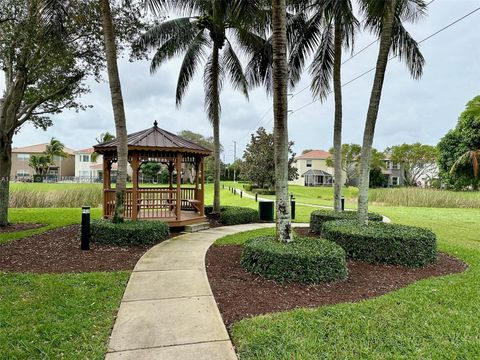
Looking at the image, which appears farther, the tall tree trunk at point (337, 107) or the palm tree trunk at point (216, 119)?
the palm tree trunk at point (216, 119)

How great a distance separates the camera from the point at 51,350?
3.17 meters

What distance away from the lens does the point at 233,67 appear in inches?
553

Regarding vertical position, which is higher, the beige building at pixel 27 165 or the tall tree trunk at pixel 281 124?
the beige building at pixel 27 165

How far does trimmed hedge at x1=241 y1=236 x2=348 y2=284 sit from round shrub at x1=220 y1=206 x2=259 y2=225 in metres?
6.40

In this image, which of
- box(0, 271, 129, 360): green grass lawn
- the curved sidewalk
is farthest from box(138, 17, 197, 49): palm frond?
box(0, 271, 129, 360): green grass lawn

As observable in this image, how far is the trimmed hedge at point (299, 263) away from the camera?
17.2 ft

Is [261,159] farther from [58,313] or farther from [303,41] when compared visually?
[58,313]

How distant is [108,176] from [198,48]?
6.27 meters

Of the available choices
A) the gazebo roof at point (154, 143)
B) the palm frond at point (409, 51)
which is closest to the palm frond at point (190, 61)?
the gazebo roof at point (154, 143)

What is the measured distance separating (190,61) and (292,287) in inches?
435

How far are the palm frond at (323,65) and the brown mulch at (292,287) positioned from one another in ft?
25.8

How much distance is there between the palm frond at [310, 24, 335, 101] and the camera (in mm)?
11712

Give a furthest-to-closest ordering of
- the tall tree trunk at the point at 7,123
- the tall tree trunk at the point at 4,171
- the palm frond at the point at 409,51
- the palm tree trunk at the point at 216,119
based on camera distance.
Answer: the palm tree trunk at the point at 216,119 → the tall tree trunk at the point at 4,171 → the tall tree trunk at the point at 7,123 → the palm frond at the point at 409,51

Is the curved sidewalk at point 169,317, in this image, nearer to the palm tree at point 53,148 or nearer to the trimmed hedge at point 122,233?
the trimmed hedge at point 122,233
